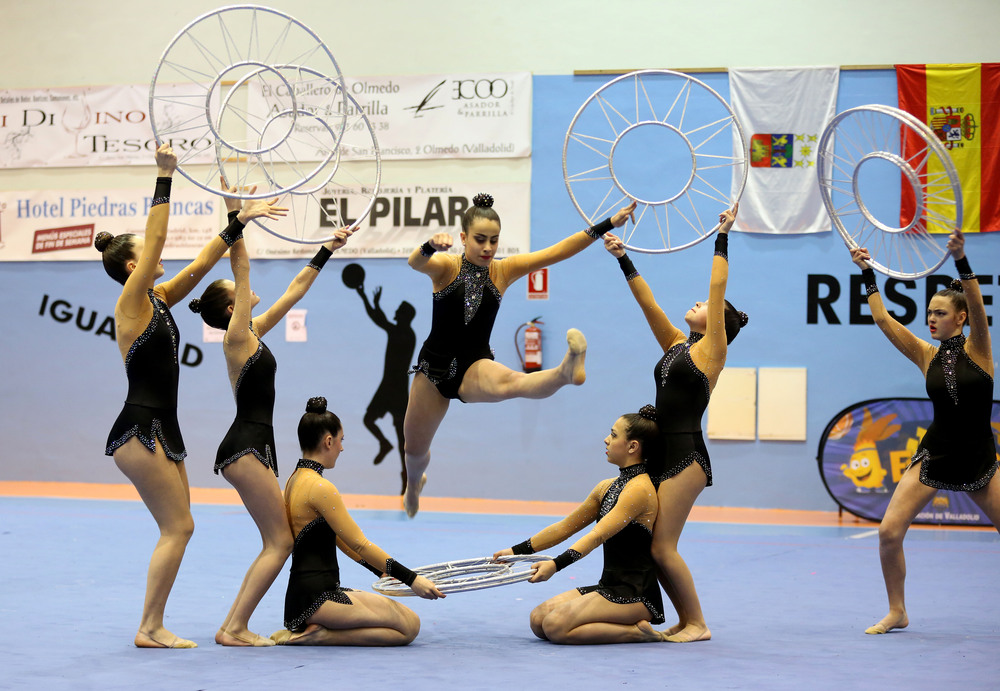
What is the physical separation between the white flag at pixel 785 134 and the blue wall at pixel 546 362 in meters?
0.16

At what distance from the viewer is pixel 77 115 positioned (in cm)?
987

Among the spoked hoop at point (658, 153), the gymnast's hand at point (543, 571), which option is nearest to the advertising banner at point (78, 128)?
the spoked hoop at point (658, 153)

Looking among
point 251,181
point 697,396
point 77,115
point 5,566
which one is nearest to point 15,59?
point 77,115

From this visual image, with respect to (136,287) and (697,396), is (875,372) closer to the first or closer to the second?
(697,396)

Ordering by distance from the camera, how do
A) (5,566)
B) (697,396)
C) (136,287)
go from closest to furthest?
(136,287) < (697,396) < (5,566)

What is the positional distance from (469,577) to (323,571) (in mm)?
644

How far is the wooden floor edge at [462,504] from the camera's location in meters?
8.19

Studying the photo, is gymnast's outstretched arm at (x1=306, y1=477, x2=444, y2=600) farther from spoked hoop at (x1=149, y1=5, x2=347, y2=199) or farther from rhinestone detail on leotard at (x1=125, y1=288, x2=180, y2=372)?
spoked hoop at (x1=149, y1=5, x2=347, y2=199)

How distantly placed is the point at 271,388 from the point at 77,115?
7.02 m

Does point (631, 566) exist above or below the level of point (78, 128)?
below

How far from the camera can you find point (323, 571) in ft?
13.4

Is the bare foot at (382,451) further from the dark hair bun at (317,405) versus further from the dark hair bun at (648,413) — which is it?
the dark hair bun at (648,413)

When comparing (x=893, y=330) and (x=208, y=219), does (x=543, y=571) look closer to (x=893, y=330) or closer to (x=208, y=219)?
(x=893, y=330)

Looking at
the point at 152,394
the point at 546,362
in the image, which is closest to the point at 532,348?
the point at 546,362
